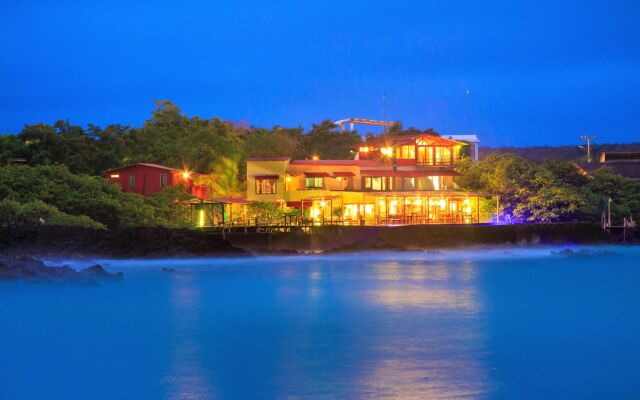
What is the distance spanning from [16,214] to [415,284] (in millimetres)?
19139

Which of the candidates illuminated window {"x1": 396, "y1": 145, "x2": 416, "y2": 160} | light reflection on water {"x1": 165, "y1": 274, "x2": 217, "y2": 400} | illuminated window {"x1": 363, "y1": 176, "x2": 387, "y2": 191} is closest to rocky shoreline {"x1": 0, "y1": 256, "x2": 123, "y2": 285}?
light reflection on water {"x1": 165, "y1": 274, "x2": 217, "y2": 400}

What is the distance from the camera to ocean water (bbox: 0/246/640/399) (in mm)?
16125

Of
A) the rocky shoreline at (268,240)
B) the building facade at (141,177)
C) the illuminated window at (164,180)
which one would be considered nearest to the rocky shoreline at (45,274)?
the rocky shoreline at (268,240)

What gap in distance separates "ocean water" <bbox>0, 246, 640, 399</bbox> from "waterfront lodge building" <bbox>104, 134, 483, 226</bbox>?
380 inches

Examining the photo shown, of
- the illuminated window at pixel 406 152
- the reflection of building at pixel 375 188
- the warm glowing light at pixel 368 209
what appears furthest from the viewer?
the illuminated window at pixel 406 152

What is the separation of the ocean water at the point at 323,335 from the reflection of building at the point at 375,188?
10.9 m

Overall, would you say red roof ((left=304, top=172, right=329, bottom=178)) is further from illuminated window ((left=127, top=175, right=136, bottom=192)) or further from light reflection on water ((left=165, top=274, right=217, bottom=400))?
light reflection on water ((left=165, top=274, right=217, bottom=400))

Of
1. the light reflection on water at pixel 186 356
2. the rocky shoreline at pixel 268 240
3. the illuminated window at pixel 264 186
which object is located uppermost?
the illuminated window at pixel 264 186

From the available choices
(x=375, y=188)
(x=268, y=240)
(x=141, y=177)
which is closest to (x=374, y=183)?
(x=375, y=188)

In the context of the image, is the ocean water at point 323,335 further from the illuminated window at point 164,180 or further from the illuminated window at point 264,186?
the illuminated window at point 264,186

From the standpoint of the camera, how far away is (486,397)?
15.2 m

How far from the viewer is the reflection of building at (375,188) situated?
47594 mm

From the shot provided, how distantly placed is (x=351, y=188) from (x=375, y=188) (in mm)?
1563

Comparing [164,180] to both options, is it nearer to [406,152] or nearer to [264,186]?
[264,186]
